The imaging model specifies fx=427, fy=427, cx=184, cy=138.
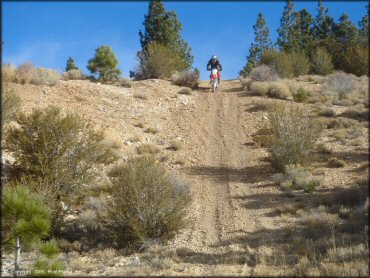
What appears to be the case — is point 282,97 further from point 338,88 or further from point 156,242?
point 156,242

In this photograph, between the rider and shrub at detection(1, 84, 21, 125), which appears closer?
shrub at detection(1, 84, 21, 125)

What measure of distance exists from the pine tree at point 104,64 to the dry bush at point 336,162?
804 inches

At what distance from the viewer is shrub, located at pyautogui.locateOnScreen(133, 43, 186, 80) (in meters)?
28.5

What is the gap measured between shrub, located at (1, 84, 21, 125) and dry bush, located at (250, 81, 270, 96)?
1462 centimetres

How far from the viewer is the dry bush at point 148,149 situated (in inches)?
653

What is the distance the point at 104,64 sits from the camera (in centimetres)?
3198

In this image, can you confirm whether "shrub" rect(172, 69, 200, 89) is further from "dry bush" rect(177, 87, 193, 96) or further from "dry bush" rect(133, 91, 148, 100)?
"dry bush" rect(133, 91, 148, 100)

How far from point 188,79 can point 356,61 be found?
513 inches

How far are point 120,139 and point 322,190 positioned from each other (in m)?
8.19

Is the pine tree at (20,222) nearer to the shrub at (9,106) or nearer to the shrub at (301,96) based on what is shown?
the shrub at (9,106)

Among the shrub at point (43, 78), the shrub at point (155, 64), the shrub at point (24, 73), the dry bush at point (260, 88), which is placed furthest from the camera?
the shrub at point (155, 64)

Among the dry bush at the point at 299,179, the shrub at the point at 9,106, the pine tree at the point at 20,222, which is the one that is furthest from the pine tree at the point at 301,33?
the pine tree at the point at 20,222

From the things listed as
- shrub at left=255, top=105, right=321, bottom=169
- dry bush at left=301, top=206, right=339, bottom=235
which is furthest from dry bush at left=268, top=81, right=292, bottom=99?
dry bush at left=301, top=206, right=339, bottom=235

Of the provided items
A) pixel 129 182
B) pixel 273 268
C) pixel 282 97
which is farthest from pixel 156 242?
pixel 282 97
